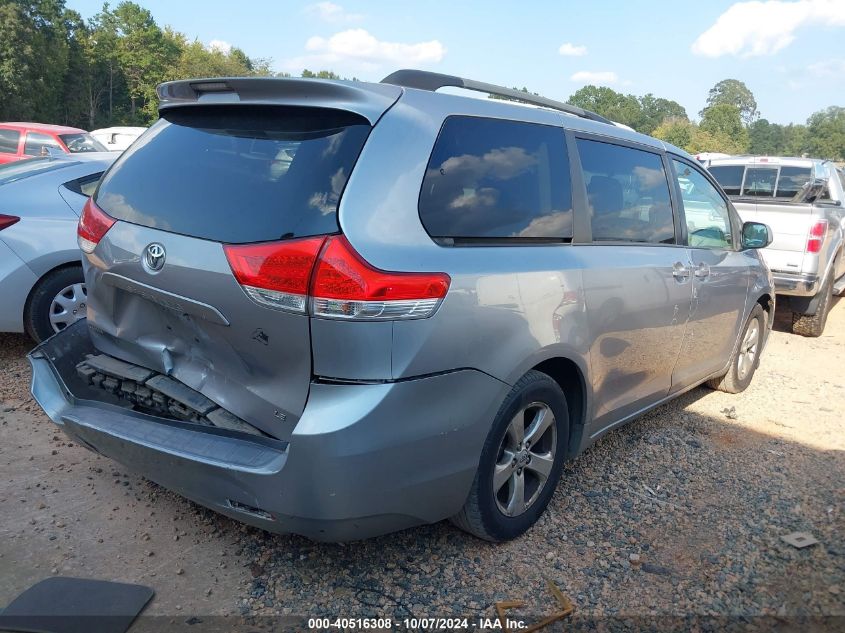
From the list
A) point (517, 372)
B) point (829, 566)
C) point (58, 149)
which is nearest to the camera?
point (517, 372)

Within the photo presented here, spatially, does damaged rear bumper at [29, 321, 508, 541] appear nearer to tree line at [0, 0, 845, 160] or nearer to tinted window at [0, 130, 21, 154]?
tinted window at [0, 130, 21, 154]

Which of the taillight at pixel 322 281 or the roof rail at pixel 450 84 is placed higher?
the roof rail at pixel 450 84

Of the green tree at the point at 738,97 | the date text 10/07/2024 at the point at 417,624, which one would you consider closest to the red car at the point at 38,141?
the date text 10/07/2024 at the point at 417,624

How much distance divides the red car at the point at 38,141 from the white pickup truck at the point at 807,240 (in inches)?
436

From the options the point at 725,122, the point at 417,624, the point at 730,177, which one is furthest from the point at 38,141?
the point at 725,122

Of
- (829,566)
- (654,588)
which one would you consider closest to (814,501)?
(829,566)

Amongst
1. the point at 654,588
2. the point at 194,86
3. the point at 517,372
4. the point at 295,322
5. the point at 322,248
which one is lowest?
the point at 654,588

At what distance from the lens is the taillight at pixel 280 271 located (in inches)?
84.8

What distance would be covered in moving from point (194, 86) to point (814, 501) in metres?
3.66

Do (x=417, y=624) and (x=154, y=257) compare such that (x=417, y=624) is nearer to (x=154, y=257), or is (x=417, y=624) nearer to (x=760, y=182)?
(x=154, y=257)

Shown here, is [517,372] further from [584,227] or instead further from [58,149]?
[58,149]

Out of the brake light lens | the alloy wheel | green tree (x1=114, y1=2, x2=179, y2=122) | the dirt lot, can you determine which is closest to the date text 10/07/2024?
the dirt lot

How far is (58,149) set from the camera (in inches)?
482

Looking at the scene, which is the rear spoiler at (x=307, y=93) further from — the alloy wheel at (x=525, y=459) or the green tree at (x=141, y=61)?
the green tree at (x=141, y=61)
